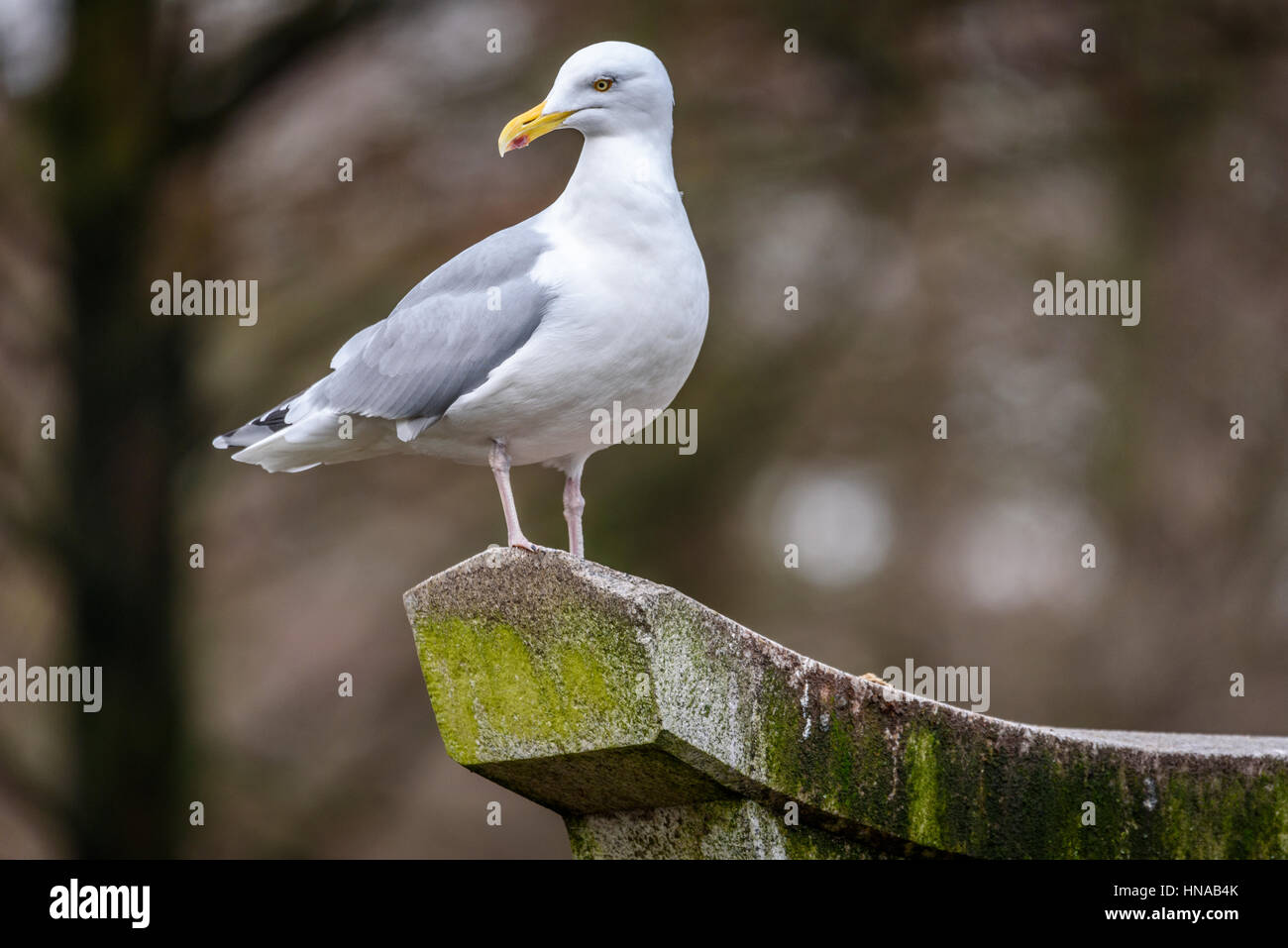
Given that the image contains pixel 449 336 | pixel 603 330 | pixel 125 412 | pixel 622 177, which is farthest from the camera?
pixel 125 412

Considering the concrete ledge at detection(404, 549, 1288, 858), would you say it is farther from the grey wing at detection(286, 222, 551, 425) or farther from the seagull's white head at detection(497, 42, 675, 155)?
the seagull's white head at detection(497, 42, 675, 155)

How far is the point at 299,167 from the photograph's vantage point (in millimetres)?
10273

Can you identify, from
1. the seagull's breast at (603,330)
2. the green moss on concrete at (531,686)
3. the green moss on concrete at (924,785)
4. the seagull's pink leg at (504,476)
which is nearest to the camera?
the green moss on concrete at (531,686)

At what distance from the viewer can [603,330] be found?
15.3 feet

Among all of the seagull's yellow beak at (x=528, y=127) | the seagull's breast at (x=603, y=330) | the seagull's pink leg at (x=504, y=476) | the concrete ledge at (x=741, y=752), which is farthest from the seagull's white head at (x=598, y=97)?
the concrete ledge at (x=741, y=752)

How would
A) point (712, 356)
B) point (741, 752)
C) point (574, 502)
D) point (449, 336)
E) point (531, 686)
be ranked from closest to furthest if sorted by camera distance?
point (741, 752), point (531, 686), point (449, 336), point (574, 502), point (712, 356)

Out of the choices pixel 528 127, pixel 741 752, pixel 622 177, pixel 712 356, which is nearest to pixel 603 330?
pixel 622 177

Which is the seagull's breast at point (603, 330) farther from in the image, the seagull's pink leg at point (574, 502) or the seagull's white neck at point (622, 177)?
the seagull's pink leg at point (574, 502)

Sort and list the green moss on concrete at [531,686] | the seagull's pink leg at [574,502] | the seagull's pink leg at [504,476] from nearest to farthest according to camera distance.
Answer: the green moss on concrete at [531,686], the seagull's pink leg at [504,476], the seagull's pink leg at [574,502]

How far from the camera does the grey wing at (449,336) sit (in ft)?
15.9

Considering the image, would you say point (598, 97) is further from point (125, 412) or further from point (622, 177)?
point (125, 412)

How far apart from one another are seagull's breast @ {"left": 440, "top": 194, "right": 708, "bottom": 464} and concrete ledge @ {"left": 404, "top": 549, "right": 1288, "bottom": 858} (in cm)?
49

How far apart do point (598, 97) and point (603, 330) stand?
27.5 inches

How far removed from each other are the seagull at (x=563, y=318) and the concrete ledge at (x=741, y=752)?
1.08 feet
